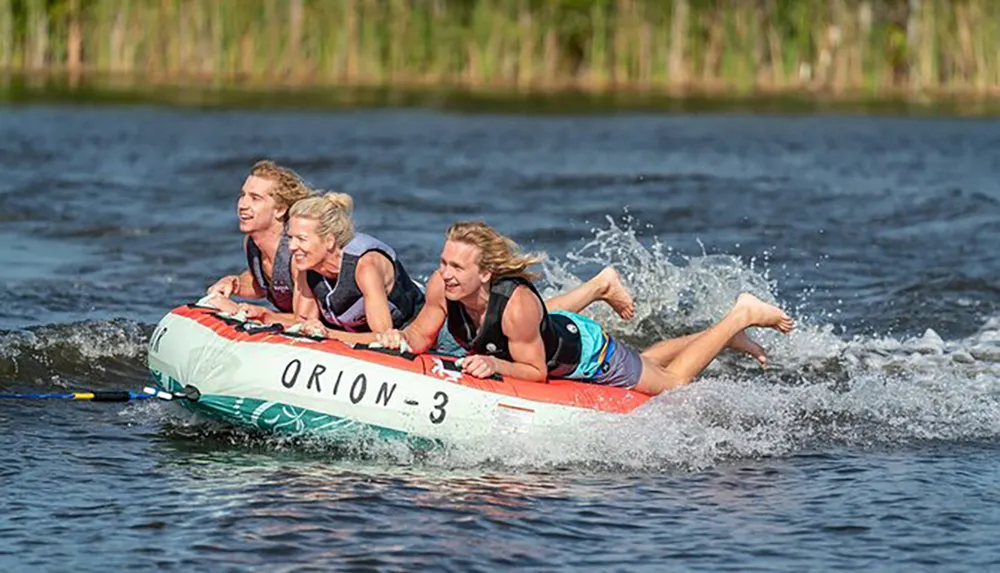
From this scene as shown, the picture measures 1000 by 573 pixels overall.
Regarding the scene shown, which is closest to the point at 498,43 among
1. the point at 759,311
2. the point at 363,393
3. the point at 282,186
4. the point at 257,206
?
the point at 759,311

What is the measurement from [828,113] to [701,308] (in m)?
22.6

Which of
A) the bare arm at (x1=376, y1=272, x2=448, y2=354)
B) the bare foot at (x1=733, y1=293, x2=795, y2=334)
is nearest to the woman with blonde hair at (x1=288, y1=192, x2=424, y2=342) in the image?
the bare arm at (x1=376, y1=272, x2=448, y2=354)

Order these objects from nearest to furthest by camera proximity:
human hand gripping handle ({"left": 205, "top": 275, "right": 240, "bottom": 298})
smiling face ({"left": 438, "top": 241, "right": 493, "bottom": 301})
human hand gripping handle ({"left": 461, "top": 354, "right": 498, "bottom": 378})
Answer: smiling face ({"left": 438, "top": 241, "right": 493, "bottom": 301})
human hand gripping handle ({"left": 461, "top": 354, "right": 498, "bottom": 378})
human hand gripping handle ({"left": 205, "top": 275, "right": 240, "bottom": 298})

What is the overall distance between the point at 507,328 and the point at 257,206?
174cm

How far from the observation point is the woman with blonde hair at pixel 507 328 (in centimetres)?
918

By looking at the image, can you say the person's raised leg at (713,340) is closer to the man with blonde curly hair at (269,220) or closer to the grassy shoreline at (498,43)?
the man with blonde curly hair at (269,220)

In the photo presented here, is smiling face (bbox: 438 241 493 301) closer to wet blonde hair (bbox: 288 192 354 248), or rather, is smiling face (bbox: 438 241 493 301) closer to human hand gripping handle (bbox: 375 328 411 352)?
human hand gripping handle (bbox: 375 328 411 352)

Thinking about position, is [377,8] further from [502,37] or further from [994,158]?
[994,158]

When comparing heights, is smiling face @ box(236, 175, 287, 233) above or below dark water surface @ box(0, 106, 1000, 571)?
above

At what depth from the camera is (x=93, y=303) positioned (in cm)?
1436

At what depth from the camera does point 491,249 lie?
30.0 ft

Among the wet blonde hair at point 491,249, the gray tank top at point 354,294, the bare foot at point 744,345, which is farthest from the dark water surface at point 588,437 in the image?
the wet blonde hair at point 491,249

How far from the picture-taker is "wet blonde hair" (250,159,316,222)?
10219 millimetres

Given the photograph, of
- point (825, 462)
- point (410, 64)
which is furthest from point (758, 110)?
point (825, 462)
